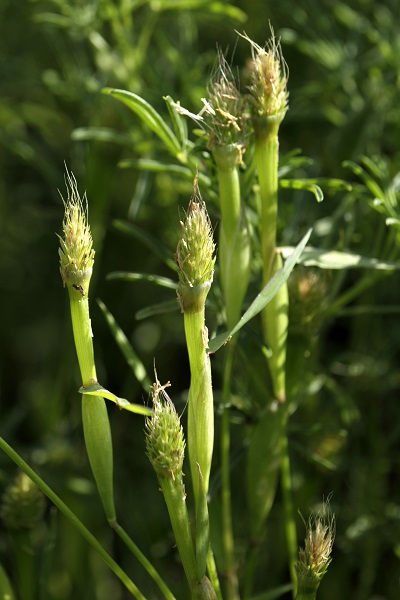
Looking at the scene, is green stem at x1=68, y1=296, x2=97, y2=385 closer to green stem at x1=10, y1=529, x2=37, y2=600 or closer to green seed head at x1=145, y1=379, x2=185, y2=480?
green seed head at x1=145, y1=379, x2=185, y2=480

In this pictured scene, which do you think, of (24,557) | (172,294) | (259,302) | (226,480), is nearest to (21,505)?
(24,557)

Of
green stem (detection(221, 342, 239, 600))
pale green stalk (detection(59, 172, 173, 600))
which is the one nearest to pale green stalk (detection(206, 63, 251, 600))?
green stem (detection(221, 342, 239, 600))

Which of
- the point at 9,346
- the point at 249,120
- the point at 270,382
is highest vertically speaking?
the point at 249,120

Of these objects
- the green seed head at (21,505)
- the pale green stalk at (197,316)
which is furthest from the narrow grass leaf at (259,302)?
the green seed head at (21,505)

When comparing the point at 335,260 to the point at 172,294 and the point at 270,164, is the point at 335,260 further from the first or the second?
the point at 172,294

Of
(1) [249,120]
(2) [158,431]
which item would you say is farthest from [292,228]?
(2) [158,431]

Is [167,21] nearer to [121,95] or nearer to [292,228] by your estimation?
→ [292,228]
